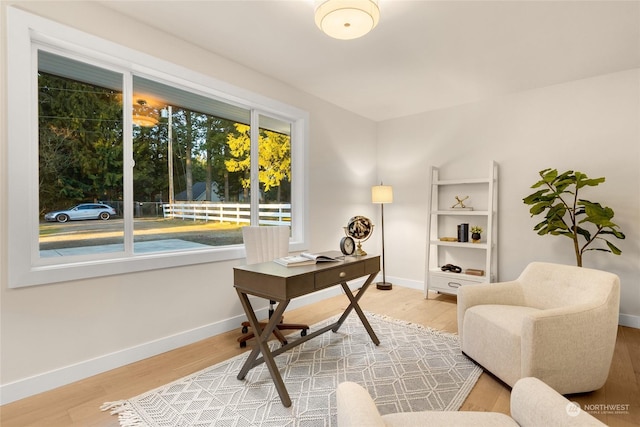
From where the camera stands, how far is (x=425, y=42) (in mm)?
2752

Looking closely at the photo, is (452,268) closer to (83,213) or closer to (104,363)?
(104,363)

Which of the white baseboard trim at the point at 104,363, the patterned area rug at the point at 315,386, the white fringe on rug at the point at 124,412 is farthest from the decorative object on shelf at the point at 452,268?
the white fringe on rug at the point at 124,412

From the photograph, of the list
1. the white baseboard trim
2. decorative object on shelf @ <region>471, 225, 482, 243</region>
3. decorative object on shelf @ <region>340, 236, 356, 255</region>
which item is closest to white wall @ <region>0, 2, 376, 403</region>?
the white baseboard trim

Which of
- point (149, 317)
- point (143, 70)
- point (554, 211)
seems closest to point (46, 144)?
point (143, 70)

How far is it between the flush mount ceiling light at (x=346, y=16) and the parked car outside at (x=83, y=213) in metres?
2.07

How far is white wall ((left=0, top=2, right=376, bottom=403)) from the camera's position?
197 cm

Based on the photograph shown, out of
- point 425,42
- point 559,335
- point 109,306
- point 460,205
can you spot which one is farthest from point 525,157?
point 109,306

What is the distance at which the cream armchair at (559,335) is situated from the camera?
187 centimetres

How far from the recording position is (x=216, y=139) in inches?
128

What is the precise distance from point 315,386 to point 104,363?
4.98ft

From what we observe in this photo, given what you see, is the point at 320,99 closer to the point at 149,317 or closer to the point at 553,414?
the point at 149,317

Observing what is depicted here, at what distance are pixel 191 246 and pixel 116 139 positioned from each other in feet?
3.59

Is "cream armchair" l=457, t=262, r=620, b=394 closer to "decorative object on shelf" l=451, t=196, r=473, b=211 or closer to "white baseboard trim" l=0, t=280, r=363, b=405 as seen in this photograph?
"decorative object on shelf" l=451, t=196, r=473, b=211

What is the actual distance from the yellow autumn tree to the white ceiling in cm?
66
